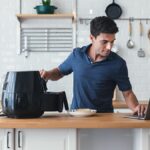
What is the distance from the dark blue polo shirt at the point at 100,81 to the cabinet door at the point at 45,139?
623 mm

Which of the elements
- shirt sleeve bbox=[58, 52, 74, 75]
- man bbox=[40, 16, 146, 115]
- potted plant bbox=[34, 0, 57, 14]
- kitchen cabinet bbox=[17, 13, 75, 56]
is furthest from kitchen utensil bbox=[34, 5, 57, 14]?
man bbox=[40, 16, 146, 115]

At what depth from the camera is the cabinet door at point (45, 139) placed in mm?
1897

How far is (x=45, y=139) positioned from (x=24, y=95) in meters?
0.26

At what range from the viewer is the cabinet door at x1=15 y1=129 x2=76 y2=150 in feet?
6.23

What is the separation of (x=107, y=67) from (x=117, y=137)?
0.60 metres

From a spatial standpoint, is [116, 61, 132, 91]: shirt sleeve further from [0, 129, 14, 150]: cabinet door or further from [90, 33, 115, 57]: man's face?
[0, 129, 14, 150]: cabinet door

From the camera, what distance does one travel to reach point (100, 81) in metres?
2.49

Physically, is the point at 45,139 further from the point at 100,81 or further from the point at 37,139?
the point at 100,81

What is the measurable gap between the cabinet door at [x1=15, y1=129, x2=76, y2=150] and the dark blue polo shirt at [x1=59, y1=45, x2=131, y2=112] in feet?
2.04

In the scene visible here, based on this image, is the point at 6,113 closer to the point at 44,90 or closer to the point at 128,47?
the point at 44,90

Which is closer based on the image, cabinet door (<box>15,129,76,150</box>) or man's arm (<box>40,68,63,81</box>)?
cabinet door (<box>15,129,76,150</box>)

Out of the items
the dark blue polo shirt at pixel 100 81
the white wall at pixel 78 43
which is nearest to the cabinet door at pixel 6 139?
the dark blue polo shirt at pixel 100 81

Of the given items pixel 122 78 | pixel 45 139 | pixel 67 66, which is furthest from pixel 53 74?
pixel 45 139

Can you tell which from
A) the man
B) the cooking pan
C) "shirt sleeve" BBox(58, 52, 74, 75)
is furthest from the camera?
the cooking pan
